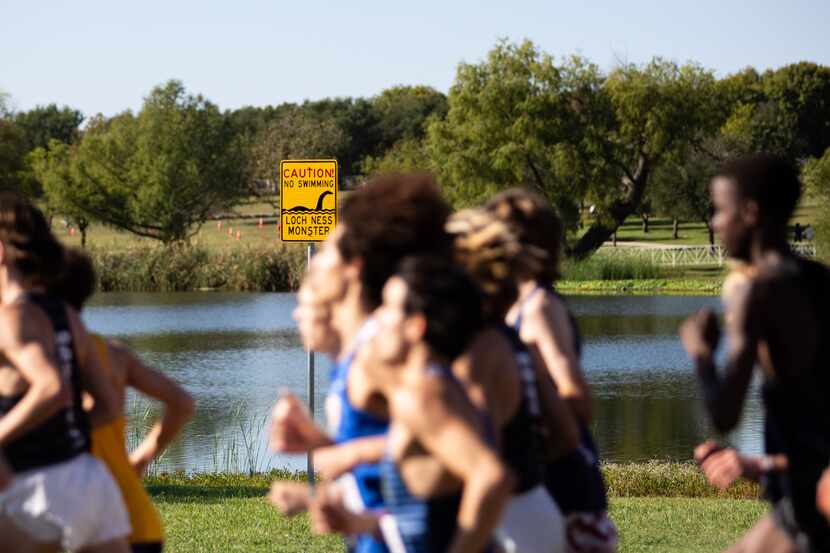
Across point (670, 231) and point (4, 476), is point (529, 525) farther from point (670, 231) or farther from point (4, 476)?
point (670, 231)

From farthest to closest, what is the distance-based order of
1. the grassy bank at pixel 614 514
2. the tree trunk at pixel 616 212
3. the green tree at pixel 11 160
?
the green tree at pixel 11 160, the tree trunk at pixel 616 212, the grassy bank at pixel 614 514

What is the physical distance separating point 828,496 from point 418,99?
13410 centimetres

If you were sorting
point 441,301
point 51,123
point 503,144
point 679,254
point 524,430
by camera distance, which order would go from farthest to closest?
1. point 51,123
2. point 679,254
3. point 503,144
4. point 524,430
5. point 441,301

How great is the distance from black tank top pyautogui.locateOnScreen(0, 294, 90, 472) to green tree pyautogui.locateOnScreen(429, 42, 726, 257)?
60.0m

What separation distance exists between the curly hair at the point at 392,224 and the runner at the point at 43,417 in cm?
117

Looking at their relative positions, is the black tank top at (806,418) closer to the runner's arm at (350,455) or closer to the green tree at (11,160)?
the runner's arm at (350,455)

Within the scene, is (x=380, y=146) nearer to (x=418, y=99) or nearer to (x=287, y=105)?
(x=418, y=99)

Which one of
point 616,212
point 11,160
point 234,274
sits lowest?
point 234,274

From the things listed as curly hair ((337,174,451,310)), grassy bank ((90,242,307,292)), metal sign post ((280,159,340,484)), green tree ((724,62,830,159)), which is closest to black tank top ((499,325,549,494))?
curly hair ((337,174,451,310))

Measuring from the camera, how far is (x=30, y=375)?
13.9 ft

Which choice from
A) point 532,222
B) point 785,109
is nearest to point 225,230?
point 785,109

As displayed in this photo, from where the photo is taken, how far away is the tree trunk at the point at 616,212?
2657 inches

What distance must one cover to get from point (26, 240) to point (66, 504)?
2.71ft

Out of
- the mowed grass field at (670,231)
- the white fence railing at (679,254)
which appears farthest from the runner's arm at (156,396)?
the mowed grass field at (670,231)
